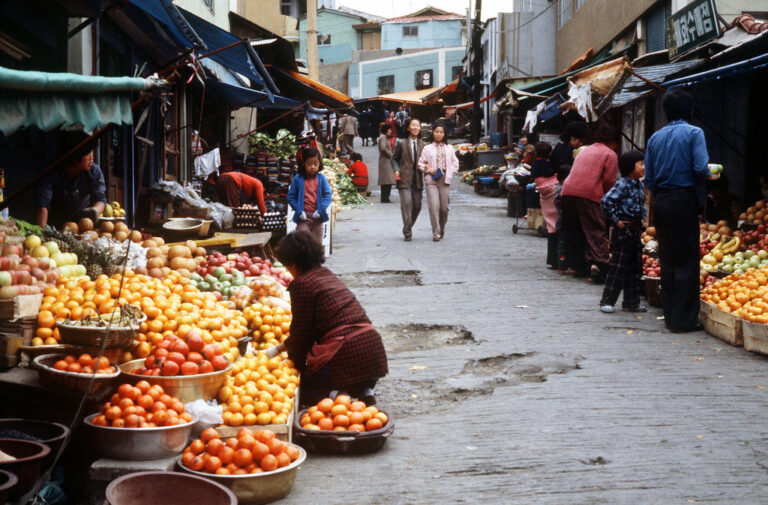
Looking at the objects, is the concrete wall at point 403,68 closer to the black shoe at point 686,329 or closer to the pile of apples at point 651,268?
the pile of apples at point 651,268

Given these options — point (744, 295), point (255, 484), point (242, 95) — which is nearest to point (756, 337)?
point (744, 295)

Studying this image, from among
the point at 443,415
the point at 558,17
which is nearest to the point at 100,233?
the point at 443,415

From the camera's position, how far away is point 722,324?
23.6 ft

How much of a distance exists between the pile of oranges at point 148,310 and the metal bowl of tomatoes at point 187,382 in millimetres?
471

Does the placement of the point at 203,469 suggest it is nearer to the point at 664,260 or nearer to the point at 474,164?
the point at 664,260

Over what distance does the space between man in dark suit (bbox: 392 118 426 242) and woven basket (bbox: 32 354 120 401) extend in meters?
10.1

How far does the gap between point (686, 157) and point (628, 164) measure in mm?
1255

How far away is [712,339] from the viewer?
7285 millimetres

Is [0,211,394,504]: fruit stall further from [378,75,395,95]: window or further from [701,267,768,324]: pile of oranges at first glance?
[378,75,395,95]: window

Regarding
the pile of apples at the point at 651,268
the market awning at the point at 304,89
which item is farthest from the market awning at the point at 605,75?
the market awning at the point at 304,89

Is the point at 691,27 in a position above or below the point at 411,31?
below

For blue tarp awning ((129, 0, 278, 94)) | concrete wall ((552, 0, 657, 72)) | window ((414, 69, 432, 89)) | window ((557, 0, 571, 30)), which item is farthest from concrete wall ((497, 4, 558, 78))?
window ((414, 69, 432, 89))

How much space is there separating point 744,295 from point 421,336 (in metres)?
3.06

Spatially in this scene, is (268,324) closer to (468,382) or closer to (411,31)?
(468,382)
